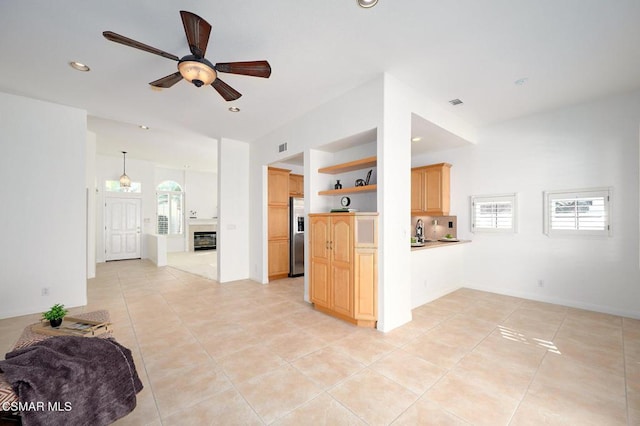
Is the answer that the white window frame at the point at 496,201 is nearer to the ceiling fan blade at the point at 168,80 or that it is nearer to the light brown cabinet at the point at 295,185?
the light brown cabinet at the point at 295,185

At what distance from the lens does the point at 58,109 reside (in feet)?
13.5

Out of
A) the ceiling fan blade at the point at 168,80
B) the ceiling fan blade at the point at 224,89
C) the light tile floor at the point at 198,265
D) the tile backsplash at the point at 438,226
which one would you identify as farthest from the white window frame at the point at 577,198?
the light tile floor at the point at 198,265

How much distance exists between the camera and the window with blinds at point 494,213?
4.74m

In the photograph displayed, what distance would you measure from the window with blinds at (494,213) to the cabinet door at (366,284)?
303 cm

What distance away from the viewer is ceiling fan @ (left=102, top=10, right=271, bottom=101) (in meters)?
1.96

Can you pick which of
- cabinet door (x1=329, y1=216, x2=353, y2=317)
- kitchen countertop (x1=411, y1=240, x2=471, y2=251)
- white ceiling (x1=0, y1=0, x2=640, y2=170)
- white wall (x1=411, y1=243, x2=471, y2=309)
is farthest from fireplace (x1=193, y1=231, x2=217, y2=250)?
white wall (x1=411, y1=243, x2=471, y2=309)

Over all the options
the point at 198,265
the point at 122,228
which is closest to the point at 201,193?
the point at 122,228

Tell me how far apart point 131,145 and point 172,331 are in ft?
19.6

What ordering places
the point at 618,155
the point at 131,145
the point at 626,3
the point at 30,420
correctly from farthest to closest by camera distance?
the point at 131,145
the point at 618,155
the point at 626,3
the point at 30,420

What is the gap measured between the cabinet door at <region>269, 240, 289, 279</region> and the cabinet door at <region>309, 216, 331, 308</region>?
1908mm

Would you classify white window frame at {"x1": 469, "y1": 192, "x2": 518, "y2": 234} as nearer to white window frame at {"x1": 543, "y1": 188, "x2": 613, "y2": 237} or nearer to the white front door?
white window frame at {"x1": 543, "y1": 188, "x2": 613, "y2": 237}

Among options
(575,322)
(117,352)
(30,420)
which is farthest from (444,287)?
(30,420)

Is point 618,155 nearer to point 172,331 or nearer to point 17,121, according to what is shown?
point 172,331

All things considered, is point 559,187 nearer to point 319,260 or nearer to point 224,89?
point 319,260
